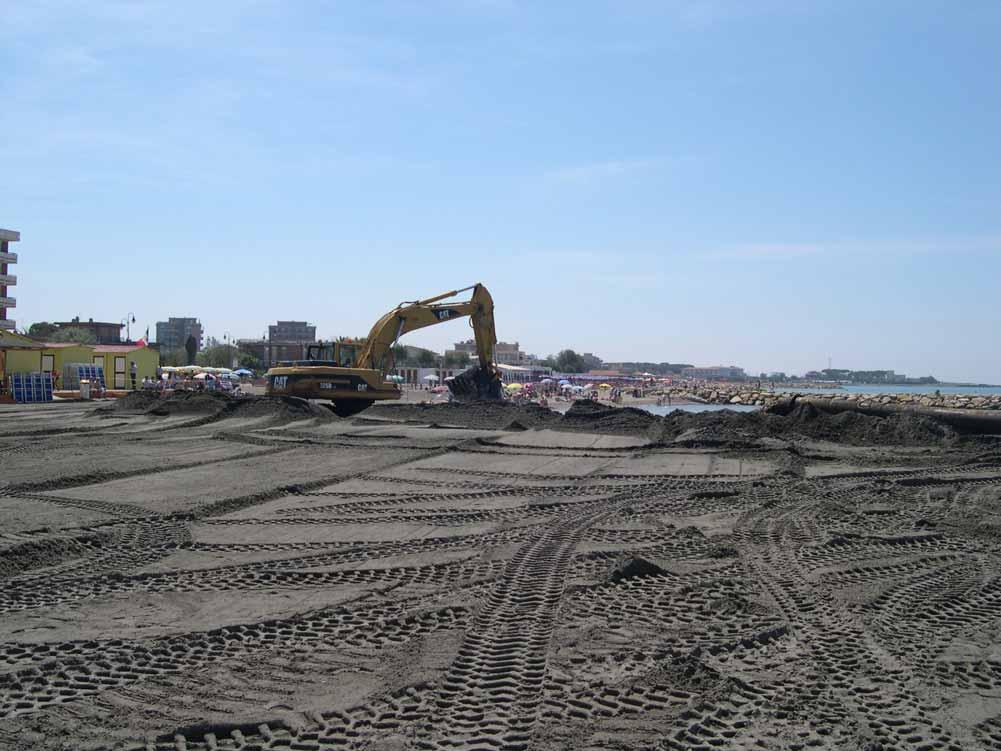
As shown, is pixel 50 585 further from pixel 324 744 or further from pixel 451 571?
pixel 324 744

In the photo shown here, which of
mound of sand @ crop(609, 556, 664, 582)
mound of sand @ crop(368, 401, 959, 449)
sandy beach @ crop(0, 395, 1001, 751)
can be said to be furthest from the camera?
mound of sand @ crop(368, 401, 959, 449)

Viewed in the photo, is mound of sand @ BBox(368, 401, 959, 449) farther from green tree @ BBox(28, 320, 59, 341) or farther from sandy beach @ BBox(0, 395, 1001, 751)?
green tree @ BBox(28, 320, 59, 341)

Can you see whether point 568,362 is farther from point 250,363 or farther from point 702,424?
point 702,424

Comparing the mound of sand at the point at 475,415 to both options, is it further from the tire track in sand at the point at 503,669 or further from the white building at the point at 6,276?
the white building at the point at 6,276

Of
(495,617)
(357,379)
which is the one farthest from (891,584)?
(357,379)

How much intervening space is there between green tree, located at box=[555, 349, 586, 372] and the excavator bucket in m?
105

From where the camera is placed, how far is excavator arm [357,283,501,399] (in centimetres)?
2933

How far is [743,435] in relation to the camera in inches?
783

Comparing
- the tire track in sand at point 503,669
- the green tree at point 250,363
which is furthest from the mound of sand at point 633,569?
the green tree at point 250,363

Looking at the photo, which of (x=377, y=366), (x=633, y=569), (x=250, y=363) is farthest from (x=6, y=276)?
(x=633, y=569)

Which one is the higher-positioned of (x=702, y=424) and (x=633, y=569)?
(x=702, y=424)

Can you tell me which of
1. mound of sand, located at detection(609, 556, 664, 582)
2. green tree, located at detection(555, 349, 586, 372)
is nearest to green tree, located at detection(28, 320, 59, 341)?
green tree, located at detection(555, 349, 586, 372)

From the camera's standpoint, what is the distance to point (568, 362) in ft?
462

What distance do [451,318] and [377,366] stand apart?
3.25m
